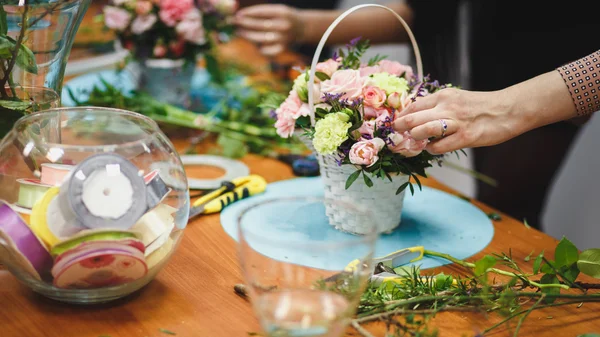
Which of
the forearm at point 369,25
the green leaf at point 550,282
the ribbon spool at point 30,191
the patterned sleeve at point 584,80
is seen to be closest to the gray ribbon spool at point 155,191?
the ribbon spool at point 30,191

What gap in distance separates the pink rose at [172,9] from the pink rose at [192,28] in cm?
2

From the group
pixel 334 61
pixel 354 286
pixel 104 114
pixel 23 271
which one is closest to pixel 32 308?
pixel 23 271

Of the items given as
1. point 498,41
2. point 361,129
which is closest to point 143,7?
point 361,129

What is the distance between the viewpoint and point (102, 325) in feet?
2.60

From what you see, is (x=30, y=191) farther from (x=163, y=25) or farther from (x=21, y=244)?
(x=163, y=25)

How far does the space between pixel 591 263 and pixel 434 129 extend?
0.29 metres

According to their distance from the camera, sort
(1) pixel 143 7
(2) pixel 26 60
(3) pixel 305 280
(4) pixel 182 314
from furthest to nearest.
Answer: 1. (1) pixel 143 7
2. (2) pixel 26 60
3. (4) pixel 182 314
4. (3) pixel 305 280

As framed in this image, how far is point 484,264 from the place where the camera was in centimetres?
87

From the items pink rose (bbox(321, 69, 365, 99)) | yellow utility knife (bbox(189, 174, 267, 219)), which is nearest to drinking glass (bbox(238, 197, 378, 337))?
pink rose (bbox(321, 69, 365, 99))

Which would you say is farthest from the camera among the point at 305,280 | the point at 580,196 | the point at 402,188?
the point at 580,196

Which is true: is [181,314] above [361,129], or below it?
below

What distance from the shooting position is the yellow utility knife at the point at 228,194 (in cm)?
115

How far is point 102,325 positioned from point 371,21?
1.56 metres

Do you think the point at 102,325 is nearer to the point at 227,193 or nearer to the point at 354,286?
the point at 354,286
